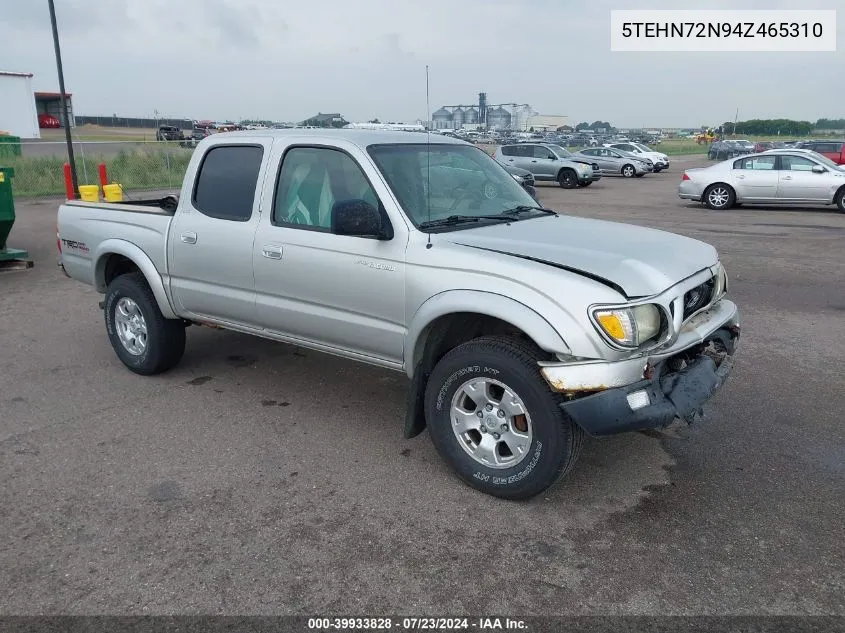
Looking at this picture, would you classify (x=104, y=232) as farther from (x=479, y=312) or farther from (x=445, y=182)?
(x=479, y=312)

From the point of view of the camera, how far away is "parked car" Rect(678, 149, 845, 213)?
55.5 ft

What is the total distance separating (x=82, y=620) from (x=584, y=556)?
2131 mm

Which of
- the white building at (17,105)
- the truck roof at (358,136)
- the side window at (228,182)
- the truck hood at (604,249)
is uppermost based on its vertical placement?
the white building at (17,105)

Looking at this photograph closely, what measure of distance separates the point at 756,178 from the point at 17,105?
5207 centimetres

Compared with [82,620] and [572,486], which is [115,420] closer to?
[82,620]

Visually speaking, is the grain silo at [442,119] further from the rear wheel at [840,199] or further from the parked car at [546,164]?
the parked car at [546,164]

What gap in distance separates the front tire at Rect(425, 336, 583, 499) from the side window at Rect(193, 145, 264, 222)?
191 cm

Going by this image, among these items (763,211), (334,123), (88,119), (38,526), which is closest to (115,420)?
(38,526)

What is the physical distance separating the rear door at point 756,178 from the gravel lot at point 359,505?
12445 mm

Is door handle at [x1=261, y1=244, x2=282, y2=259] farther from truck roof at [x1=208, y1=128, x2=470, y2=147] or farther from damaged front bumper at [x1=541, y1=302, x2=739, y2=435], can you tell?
damaged front bumper at [x1=541, y1=302, x2=739, y2=435]

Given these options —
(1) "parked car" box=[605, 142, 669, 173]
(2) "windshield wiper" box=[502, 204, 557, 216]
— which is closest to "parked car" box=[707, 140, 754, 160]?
(1) "parked car" box=[605, 142, 669, 173]

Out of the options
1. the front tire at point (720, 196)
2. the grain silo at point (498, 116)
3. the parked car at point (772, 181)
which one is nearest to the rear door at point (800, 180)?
the parked car at point (772, 181)

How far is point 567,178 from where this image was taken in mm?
25328

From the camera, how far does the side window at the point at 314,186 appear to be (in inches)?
174
